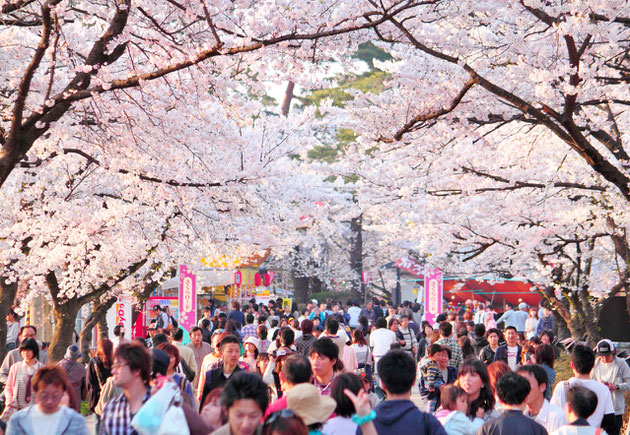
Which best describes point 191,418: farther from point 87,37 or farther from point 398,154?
point 87,37

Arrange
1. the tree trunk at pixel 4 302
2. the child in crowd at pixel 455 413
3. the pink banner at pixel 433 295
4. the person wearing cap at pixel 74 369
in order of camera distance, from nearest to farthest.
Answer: the child in crowd at pixel 455 413 → the person wearing cap at pixel 74 369 → the tree trunk at pixel 4 302 → the pink banner at pixel 433 295

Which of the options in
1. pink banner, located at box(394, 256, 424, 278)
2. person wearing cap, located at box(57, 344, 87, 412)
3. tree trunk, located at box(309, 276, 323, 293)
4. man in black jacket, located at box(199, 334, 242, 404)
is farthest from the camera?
tree trunk, located at box(309, 276, 323, 293)

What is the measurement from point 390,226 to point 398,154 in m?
13.8

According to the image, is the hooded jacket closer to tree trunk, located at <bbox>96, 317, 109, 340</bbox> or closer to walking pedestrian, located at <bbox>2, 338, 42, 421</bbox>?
walking pedestrian, located at <bbox>2, 338, 42, 421</bbox>

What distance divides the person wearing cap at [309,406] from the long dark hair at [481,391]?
7.81 feet

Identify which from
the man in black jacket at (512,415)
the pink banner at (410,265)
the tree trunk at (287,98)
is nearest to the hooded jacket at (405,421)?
the man in black jacket at (512,415)

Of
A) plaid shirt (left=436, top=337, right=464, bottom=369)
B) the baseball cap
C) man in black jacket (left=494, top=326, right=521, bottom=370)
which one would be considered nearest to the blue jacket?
plaid shirt (left=436, top=337, right=464, bottom=369)

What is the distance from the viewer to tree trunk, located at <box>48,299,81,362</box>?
52.5 ft

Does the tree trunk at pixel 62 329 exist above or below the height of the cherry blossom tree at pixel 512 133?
below

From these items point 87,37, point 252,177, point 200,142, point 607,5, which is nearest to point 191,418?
point 607,5

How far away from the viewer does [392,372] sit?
15.9 feet

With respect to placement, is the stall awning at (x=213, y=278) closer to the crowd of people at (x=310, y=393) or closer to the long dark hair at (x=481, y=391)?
the crowd of people at (x=310, y=393)

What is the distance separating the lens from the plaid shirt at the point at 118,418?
4.62 m

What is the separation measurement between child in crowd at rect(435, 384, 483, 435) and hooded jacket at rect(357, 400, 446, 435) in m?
1.19
